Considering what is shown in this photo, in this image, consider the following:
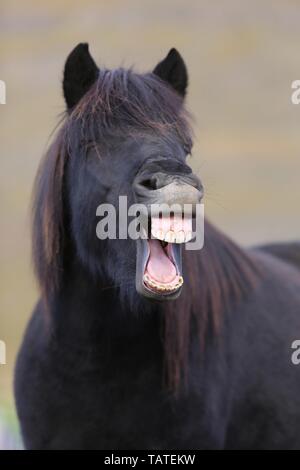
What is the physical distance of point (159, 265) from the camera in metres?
3.03

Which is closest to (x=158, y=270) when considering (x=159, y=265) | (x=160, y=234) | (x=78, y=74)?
(x=159, y=265)

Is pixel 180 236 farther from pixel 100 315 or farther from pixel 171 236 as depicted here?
pixel 100 315

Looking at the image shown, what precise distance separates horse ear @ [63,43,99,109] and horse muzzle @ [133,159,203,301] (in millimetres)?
623

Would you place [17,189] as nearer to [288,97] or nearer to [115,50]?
[115,50]

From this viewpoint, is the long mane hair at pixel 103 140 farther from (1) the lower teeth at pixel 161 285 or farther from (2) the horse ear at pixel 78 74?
(1) the lower teeth at pixel 161 285

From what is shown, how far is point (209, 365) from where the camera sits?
3.67 metres

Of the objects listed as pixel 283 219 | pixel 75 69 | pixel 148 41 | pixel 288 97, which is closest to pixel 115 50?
pixel 148 41

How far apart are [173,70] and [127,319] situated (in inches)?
40.9

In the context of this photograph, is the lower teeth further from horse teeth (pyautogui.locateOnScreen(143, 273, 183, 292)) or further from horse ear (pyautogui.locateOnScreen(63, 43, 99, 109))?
horse ear (pyautogui.locateOnScreen(63, 43, 99, 109))

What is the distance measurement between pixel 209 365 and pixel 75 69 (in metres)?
1.30

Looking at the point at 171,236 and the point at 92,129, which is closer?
the point at 171,236

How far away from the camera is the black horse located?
10.7 ft

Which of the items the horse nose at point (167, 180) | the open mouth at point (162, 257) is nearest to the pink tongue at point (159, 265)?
the open mouth at point (162, 257)

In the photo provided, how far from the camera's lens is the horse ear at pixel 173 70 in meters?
3.67
